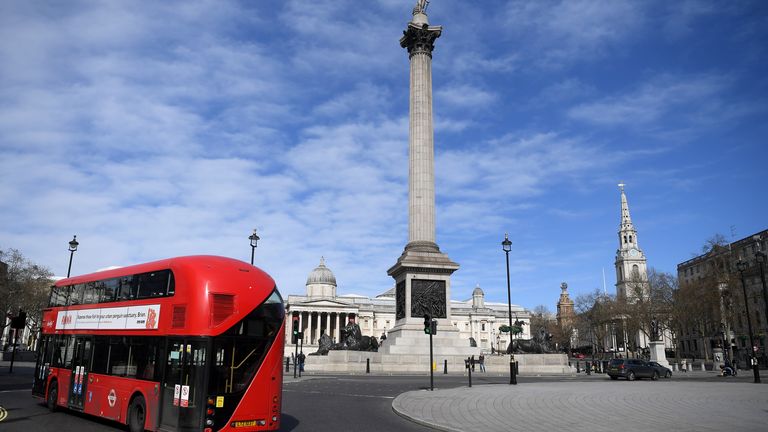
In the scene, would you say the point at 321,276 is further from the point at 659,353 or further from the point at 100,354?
the point at 100,354

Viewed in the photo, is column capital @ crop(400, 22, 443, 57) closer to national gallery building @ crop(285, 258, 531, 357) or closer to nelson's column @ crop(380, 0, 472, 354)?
nelson's column @ crop(380, 0, 472, 354)

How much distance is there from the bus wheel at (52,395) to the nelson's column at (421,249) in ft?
86.3

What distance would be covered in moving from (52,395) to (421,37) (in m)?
41.2

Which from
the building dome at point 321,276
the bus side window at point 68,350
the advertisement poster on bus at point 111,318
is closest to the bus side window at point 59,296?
the advertisement poster on bus at point 111,318

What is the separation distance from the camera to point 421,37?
4988 cm

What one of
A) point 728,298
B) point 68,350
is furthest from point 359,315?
point 68,350

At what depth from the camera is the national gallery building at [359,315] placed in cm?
12469

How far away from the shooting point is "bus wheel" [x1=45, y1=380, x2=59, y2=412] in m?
17.7

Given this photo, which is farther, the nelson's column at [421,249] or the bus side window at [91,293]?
the nelson's column at [421,249]

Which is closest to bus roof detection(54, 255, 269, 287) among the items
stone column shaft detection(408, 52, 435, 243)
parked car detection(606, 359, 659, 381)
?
stone column shaft detection(408, 52, 435, 243)

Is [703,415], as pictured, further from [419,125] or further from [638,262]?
[638,262]

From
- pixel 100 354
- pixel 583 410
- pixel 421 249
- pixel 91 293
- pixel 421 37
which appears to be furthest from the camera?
pixel 421 37

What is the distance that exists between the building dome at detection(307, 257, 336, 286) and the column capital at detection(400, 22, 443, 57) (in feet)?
289

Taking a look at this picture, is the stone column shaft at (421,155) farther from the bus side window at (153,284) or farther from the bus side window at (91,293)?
the bus side window at (153,284)
